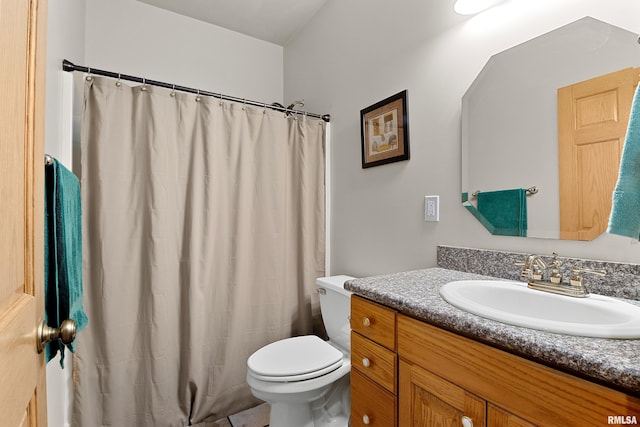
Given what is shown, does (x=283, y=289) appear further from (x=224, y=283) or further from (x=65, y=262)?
(x=65, y=262)

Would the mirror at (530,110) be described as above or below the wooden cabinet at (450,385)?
above

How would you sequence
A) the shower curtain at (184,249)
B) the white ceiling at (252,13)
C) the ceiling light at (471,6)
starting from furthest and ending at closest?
the white ceiling at (252,13) < the shower curtain at (184,249) < the ceiling light at (471,6)

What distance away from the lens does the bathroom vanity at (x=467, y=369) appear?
49 centimetres

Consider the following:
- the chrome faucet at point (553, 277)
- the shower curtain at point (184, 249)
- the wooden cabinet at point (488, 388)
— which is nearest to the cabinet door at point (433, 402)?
the wooden cabinet at point (488, 388)

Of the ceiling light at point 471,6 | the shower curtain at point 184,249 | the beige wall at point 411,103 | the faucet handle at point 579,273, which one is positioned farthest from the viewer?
the shower curtain at point 184,249

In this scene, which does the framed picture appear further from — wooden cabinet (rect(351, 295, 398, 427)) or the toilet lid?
the toilet lid

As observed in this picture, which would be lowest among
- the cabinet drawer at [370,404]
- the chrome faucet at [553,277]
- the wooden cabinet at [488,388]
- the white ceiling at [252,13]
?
the cabinet drawer at [370,404]

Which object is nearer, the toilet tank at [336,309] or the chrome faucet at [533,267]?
the chrome faucet at [533,267]

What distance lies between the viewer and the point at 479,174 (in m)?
1.21

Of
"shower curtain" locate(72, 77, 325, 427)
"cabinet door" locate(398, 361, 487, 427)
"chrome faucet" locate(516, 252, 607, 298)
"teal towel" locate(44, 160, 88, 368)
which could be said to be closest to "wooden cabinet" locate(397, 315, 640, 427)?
"cabinet door" locate(398, 361, 487, 427)

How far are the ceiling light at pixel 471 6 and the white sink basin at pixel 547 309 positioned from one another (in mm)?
1070

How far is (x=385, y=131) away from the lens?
A: 5.33 feet

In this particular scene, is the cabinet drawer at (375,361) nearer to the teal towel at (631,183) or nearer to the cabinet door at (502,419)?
the cabinet door at (502,419)

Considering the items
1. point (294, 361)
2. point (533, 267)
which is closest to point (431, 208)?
point (533, 267)
